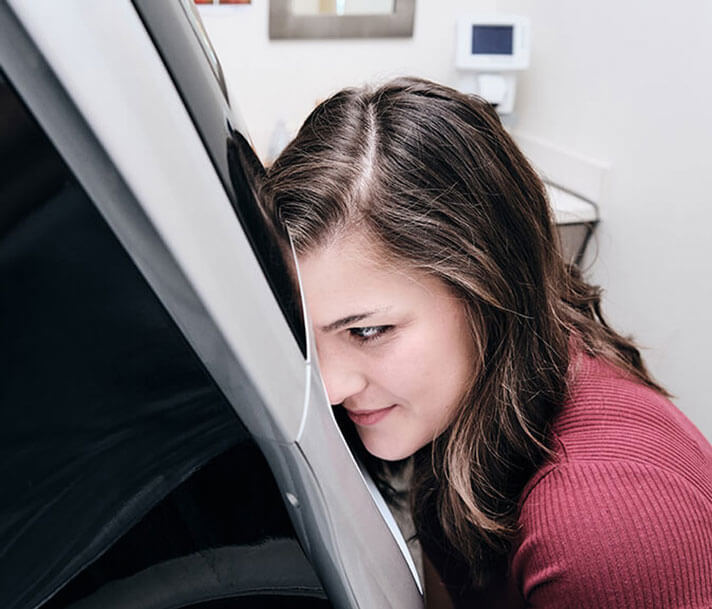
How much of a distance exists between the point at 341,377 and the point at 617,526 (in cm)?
27

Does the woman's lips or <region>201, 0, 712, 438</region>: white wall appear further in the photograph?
<region>201, 0, 712, 438</region>: white wall

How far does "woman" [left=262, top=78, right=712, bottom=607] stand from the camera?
2.23 ft

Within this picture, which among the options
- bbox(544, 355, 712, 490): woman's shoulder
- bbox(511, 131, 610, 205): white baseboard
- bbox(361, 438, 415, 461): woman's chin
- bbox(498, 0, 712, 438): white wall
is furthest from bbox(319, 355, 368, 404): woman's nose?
bbox(511, 131, 610, 205): white baseboard

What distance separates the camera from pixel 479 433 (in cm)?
87

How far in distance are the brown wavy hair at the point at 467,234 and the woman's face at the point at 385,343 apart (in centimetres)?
2

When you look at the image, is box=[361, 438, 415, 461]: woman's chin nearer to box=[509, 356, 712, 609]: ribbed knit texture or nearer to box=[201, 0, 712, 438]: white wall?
box=[509, 356, 712, 609]: ribbed knit texture

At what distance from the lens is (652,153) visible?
6.21 feet

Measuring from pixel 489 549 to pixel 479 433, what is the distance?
5.1 inches

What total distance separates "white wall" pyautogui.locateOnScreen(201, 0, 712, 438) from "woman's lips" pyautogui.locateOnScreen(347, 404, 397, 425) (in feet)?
2.97

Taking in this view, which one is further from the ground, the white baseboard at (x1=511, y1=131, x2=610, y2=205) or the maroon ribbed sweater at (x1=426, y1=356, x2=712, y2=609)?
the maroon ribbed sweater at (x1=426, y1=356, x2=712, y2=609)

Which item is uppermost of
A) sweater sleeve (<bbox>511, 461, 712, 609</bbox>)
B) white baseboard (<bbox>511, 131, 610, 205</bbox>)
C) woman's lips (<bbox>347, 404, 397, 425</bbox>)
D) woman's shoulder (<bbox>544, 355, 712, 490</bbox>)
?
woman's lips (<bbox>347, 404, 397, 425</bbox>)

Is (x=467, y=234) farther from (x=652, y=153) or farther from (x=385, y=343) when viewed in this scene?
(x=652, y=153)

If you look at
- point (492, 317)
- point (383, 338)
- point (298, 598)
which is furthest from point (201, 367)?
point (492, 317)

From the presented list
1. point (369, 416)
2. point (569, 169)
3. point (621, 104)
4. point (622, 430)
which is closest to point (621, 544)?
point (622, 430)
